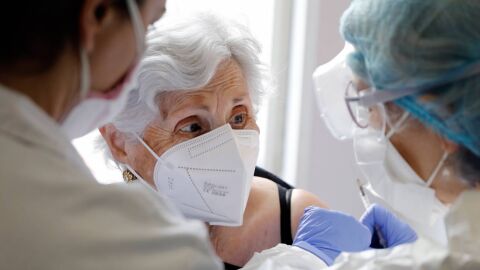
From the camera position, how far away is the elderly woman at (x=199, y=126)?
5.14 feet

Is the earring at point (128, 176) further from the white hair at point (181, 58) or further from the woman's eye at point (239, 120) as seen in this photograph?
the woman's eye at point (239, 120)

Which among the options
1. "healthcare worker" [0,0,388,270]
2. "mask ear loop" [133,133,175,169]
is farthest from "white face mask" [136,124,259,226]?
"healthcare worker" [0,0,388,270]

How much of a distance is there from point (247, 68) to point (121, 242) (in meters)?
0.98

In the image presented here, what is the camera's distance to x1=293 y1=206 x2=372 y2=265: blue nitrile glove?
1.51m

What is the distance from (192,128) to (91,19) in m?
0.81

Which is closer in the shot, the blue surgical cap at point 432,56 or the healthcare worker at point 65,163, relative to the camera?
the healthcare worker at point 65,163

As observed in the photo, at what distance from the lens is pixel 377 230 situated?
164 centimetres

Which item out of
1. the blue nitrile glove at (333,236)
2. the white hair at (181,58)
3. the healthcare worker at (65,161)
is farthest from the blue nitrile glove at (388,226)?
the healthcare worker at (65,161)

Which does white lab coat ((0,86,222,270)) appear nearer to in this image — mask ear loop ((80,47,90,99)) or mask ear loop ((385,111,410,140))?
mask ear loop ((80,47,90,99))

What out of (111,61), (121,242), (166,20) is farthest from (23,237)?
(166,20)

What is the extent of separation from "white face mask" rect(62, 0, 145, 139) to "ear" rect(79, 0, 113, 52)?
31 mm

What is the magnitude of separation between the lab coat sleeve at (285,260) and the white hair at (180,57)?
45 centimetres

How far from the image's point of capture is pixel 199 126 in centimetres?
162

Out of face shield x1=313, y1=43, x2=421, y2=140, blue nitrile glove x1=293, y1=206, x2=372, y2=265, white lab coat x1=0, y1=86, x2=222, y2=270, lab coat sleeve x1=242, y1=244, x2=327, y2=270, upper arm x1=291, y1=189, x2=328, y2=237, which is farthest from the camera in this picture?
upper arm x1=291, y1=189, x2=328, y2=237
